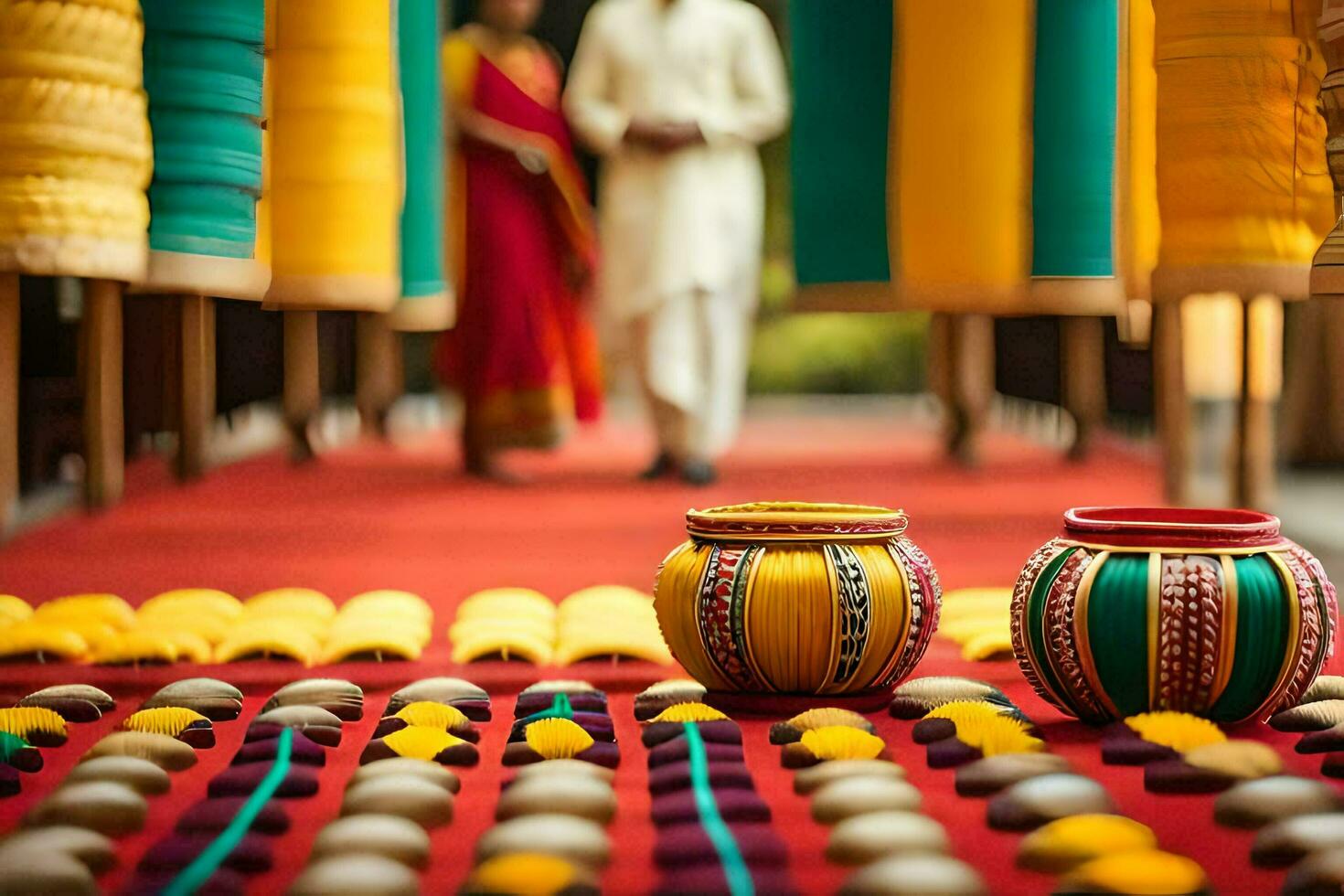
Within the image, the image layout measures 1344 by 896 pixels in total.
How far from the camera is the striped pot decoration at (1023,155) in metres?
1.63

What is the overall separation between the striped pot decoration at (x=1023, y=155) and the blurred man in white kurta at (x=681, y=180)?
1503mm

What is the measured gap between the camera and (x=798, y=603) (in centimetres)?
116

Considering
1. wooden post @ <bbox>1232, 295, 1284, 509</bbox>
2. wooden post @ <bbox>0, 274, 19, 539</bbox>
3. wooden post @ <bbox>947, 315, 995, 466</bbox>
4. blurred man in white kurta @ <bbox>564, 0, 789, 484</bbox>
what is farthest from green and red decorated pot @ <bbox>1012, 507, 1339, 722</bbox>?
wooden post @ <bbox>947, 315, 995, 466</bbox>

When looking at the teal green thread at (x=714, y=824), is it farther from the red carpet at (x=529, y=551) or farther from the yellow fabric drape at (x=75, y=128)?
the yellow fabric drape at (x=75, y=128)

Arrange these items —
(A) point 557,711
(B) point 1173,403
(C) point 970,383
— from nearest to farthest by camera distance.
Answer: (A) point 557,711 → (B) point 1173,403 → (C) point 970,383

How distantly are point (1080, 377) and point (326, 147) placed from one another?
2791 millimetres

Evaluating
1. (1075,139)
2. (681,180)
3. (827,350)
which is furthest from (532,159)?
(827,350)

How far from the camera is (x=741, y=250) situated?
3422 millimetres

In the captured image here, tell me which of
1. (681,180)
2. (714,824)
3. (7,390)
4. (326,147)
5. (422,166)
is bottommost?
(714,824)

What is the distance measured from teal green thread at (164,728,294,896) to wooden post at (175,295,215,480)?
2131 mm

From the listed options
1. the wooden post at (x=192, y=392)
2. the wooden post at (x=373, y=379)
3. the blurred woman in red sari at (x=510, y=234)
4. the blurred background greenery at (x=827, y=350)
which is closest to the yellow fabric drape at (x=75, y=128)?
the wooden post at (x=192, y=392)

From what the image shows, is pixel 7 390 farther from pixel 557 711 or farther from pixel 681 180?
pixel 681 180

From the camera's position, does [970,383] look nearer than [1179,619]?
No

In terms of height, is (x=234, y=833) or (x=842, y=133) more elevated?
(x=842, y=133)
